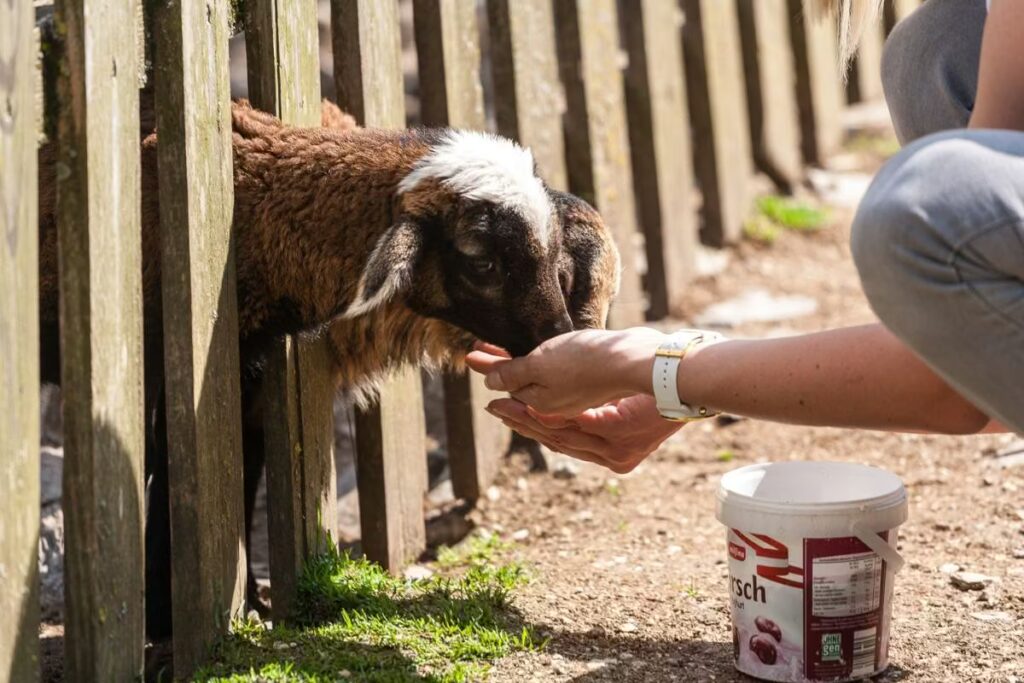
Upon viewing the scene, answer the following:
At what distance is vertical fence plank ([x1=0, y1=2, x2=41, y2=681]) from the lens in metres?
Result: 2.59

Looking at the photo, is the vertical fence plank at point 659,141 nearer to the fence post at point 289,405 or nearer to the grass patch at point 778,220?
the grass patch at point 778,220

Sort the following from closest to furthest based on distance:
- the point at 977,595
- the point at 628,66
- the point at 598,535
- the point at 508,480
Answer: the point at 977,595 < the point at 598,535 < the point at 508,480 < the point at 628,66

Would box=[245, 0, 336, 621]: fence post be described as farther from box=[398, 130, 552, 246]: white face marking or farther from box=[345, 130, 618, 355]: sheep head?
box=[398, 130, 552, 246]: white face marking

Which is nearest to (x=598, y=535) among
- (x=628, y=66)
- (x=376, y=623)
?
(x=376, y=623)

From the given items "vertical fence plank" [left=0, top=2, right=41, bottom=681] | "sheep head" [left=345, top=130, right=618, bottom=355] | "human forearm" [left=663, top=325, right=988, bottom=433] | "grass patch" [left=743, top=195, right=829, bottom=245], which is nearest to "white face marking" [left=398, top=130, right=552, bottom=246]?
"sheep head" [left=345, top=130, right=618, bottom=355]

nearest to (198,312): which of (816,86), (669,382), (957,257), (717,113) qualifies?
(669,382)

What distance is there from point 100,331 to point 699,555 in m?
2.09

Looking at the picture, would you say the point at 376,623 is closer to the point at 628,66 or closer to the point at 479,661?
the point at 479,661

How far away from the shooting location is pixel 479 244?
3824mm

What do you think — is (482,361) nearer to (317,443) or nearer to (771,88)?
(317,443)

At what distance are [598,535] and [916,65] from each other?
1.96 metres

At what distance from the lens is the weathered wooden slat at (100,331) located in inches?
110

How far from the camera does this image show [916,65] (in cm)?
318

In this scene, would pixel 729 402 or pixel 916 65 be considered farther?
pixel 916 65
